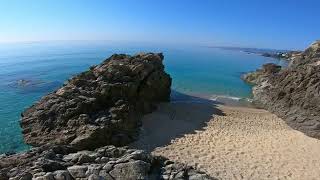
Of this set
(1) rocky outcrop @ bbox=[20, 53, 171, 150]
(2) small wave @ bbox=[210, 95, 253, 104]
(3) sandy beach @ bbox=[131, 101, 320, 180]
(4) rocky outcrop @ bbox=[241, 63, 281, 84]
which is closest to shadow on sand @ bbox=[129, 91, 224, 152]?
(3) sandy beach @ bbox=[131, 101, 320, 180]

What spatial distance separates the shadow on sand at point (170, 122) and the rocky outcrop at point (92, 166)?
18.1ft

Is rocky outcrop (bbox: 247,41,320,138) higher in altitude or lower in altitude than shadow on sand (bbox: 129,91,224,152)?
higher

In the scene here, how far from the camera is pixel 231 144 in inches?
792

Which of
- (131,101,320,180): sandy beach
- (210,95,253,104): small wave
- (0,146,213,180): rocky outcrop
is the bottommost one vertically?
(210,95,253,104): small wave

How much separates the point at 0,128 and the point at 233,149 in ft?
54.6

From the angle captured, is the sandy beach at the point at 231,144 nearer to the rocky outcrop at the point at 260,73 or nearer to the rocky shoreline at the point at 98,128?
the rocky shoreline at the point at 98,128

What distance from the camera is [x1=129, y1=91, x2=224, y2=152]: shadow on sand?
20.3 m

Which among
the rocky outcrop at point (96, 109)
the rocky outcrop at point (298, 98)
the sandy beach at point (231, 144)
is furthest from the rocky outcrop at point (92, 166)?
the rocky outcrop at point (298, 98)

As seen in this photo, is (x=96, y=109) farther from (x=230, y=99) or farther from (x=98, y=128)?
(x=230, y=99)

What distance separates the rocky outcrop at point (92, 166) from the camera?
12406 mm

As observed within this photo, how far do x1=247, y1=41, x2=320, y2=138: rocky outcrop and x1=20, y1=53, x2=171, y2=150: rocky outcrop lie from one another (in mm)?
10832

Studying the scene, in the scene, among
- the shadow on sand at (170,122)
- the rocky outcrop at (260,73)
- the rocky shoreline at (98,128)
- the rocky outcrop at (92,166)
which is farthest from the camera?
the rocky outcrop at (260,73)

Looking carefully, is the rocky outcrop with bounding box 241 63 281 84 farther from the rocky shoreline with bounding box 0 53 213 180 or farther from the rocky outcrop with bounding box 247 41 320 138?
the rocky shoreline with bounding box 0 53 213 180

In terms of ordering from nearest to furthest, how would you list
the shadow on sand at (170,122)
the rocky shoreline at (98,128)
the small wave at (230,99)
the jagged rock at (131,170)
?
the jagged rock at (131,170), the rocky shoreline at (98,128), the shadow on sand at (170,122), the small wave at (230,99)
